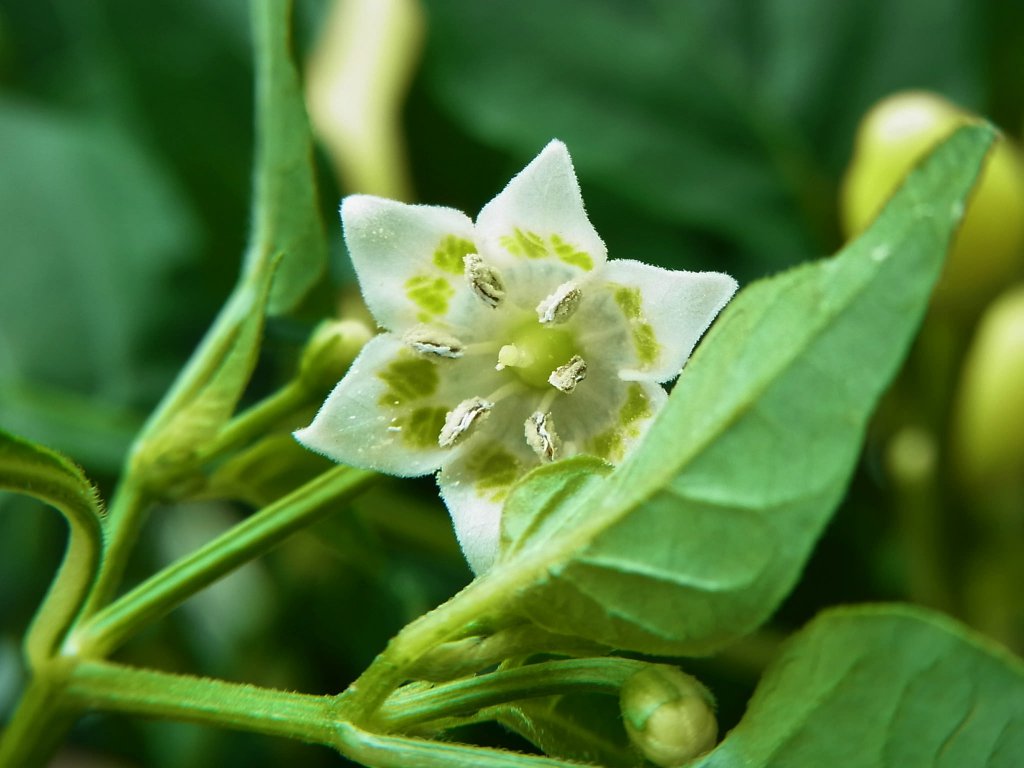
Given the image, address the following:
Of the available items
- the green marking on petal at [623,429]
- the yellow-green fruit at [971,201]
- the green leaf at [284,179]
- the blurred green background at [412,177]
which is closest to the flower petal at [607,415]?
the green marking on petal at [623,429]

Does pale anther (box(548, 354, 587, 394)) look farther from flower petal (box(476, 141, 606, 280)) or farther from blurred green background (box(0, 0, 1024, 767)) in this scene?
blurred green background (box(0, 0, 1024, 767))

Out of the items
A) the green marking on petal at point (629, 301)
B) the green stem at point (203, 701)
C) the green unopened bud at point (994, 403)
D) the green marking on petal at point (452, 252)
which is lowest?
the green unopened bud at point (994, 403)

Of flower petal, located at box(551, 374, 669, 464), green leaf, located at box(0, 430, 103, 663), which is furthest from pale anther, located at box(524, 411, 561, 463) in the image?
green leaf, located at box(0, 430, 103, 663)

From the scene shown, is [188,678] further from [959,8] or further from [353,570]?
[959,8]

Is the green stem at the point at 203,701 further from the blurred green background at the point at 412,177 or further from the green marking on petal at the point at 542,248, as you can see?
the blurred green background at the point at 412,177

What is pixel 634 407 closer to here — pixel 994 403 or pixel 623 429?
pixel 623 429

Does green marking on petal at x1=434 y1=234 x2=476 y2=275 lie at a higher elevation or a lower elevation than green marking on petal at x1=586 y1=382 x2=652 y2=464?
higher
